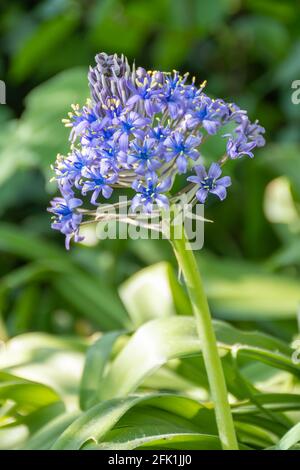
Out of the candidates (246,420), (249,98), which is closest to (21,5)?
(249,98)

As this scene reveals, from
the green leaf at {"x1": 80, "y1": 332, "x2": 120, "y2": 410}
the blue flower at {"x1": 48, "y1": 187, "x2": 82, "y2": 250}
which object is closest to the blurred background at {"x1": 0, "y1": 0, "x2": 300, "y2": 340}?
the green leaf at {"x1": 80, "y1": 332, "x2": 120, "y2": 410}

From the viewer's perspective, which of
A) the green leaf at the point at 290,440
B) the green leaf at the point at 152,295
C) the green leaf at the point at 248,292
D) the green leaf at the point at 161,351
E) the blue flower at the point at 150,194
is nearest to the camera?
the blue flower at the point at 150,194

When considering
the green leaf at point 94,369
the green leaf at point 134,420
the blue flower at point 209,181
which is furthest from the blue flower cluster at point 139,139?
the green leaf at point 94,369

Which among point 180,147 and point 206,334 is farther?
point 206,334

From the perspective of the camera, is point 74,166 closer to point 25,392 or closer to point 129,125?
point 129,125

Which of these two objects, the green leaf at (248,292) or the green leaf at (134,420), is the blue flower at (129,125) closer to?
the green leaf at (134,420)

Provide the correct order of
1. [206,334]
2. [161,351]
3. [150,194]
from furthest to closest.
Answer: [161,351], [206,334], [150,194]

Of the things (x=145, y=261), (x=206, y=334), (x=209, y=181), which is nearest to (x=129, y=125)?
(x=209, y=181)
